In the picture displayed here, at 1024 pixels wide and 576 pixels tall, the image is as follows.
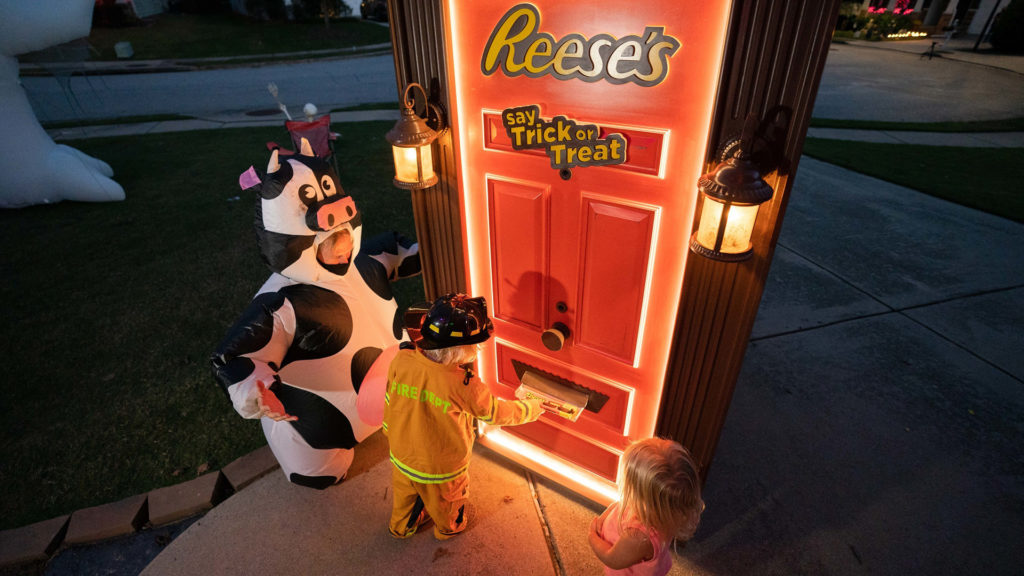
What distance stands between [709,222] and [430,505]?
6.48ft

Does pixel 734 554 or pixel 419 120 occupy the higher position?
pixel 419 120

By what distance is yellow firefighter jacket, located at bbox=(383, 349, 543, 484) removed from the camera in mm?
2184

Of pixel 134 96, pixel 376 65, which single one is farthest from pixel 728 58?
pixel 376 65

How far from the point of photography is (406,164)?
2.32 meters

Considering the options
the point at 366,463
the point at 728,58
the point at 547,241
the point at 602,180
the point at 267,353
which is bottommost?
the point at 366,463

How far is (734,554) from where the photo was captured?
2646 mm

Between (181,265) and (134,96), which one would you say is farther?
(134,96)

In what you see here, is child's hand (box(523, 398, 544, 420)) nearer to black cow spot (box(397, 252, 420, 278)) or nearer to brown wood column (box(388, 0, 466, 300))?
brown wood column (box(388, 0, 466, 300))

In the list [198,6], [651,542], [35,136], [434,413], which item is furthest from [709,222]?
[198,6]

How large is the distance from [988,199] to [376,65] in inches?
725

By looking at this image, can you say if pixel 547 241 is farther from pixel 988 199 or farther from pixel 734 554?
pixel 988 199

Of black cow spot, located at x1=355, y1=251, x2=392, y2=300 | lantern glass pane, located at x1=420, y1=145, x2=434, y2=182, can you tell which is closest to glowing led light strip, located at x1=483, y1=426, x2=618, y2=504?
black cow spot, located at x1=355, y1=251, x2=392, y2=300

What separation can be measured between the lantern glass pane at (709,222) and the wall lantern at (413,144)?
125 cm

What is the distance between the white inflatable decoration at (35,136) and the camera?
19.5 feet
